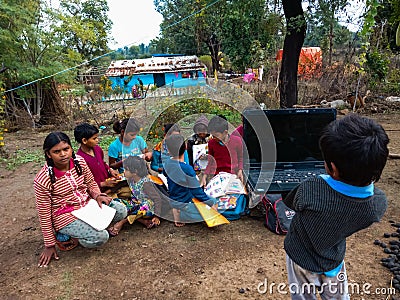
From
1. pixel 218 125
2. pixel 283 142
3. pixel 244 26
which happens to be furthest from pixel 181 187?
pixel 244 26

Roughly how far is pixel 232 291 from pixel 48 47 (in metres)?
10.4

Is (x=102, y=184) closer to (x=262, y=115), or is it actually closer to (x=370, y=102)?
(x=262, y=115)

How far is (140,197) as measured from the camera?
11.3 ft

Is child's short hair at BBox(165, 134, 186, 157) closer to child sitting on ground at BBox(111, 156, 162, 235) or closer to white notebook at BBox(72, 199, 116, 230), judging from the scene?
child sitting on ground at BBox(111, 156, 162, 235)

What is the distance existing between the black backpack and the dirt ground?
0.08m

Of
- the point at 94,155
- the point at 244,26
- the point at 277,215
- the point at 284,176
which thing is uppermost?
the point at 244,26

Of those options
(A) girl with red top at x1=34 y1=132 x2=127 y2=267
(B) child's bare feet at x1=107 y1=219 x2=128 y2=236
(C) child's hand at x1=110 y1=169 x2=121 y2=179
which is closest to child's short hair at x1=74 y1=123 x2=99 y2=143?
(A) girl with red top at x1=34 y1=132 x2=127 y2=267

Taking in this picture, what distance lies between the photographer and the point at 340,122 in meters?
1.25

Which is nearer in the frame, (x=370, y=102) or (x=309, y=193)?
(x=309, y=193)

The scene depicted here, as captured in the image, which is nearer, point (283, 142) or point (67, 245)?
point (67, 245)

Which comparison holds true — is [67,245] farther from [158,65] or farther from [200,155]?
[158,65]

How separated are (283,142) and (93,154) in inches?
84.7

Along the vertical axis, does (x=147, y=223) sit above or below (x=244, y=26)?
below

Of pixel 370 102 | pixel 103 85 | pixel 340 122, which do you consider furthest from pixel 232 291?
pixel 370 102
